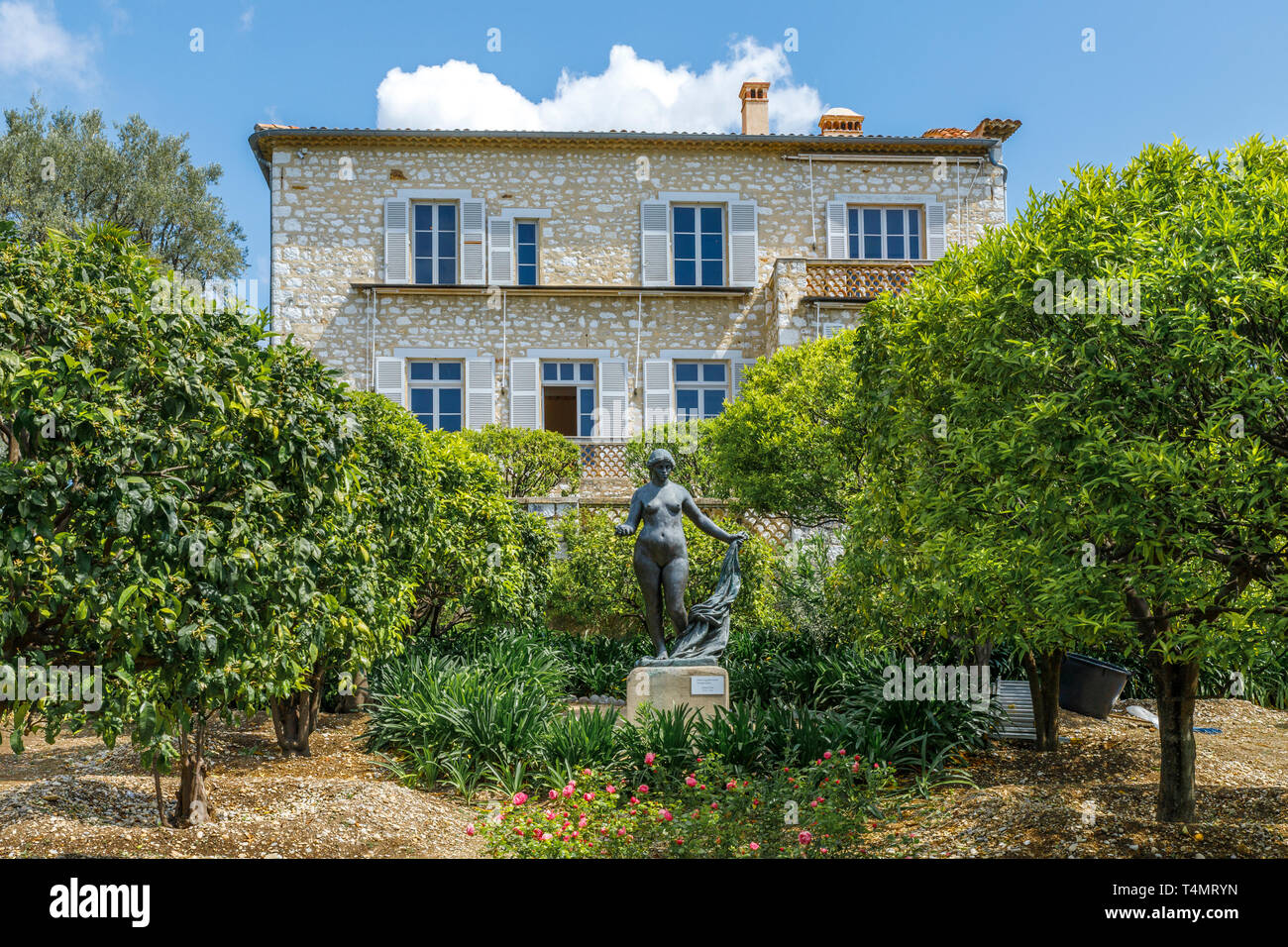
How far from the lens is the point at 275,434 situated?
4.82 m

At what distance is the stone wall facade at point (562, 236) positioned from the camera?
19547 millimetres

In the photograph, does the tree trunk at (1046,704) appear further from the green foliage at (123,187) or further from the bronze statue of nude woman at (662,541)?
the green foliage at (123,187)

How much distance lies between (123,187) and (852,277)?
18.0m

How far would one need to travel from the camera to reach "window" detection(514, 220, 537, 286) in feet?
65.8

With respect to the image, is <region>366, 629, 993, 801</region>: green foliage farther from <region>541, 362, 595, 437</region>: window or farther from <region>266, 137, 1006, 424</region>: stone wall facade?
<region>266, 137, 1006, 424</region>: stone wall facade

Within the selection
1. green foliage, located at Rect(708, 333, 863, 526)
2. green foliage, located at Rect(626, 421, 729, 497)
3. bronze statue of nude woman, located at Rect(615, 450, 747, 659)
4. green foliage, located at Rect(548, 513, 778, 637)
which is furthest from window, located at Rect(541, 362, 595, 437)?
bronze statue of nude woman, located at Rect(615, 450, 747, 659)

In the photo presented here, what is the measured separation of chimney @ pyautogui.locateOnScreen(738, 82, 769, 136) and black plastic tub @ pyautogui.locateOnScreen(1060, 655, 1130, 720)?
14.2 metres

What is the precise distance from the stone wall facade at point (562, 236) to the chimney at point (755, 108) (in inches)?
35.5

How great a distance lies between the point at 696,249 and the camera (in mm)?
20266

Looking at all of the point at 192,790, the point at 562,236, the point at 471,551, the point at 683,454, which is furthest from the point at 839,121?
the point at 192,790

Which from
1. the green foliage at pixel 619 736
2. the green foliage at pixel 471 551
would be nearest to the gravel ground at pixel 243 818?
the green foliage at pixel 619 736

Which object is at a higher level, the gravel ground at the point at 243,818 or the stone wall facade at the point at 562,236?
the stone wall facade at the point at 562,236

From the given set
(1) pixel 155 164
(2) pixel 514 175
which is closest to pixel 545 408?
(2) pixel 514 175

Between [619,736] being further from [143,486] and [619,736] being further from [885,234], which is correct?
[885,234]
